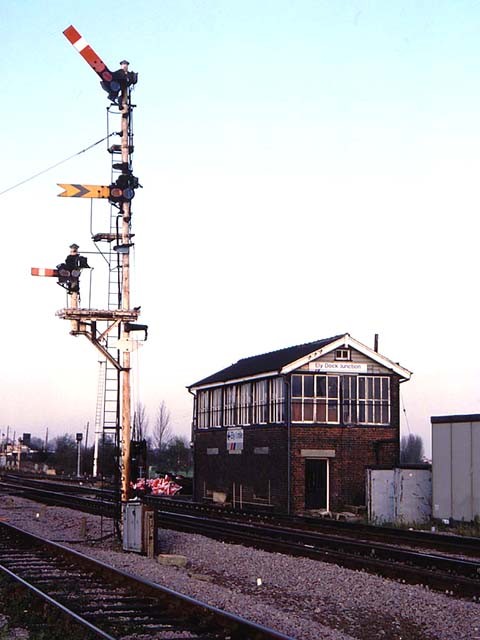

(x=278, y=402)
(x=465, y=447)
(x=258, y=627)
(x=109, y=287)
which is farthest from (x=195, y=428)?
(x=258, y=627)

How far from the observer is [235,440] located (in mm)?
33344

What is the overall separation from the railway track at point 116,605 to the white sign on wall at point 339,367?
57.6 feet

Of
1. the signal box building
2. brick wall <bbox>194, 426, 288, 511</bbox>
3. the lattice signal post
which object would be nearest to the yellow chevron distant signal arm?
the lattice signal post

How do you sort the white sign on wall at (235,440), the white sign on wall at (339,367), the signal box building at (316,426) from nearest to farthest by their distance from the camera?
the signal box building at (316,426), the white sign on wall at (339,367), the white sign on wall at (235,440)

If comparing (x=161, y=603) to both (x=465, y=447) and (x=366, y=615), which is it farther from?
(x=465, y=447)

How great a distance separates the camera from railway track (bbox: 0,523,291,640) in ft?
26.4

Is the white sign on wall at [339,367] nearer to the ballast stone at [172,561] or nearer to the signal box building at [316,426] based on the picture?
the signal box building at [316,426]

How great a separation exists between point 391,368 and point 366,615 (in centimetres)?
2135

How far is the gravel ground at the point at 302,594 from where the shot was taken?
29.6 ft

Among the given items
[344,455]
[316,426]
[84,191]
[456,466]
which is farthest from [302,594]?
[344,455]

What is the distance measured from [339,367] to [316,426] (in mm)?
2427

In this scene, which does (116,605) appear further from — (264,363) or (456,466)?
(264,363)

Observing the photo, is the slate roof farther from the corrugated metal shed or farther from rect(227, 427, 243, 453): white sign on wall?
the corrugated metal shed

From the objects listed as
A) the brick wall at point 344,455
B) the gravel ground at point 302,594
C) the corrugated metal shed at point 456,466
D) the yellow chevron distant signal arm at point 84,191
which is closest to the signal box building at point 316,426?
the brick wall at point 344,455
